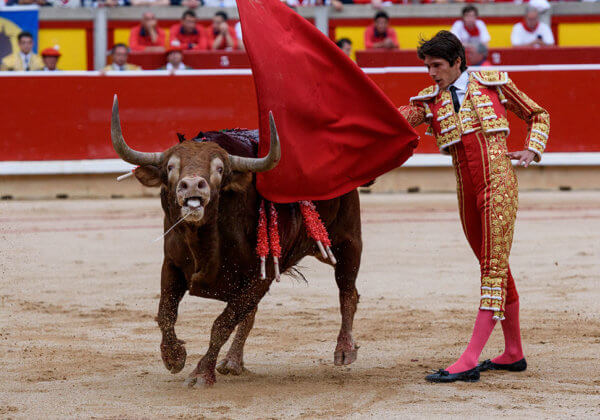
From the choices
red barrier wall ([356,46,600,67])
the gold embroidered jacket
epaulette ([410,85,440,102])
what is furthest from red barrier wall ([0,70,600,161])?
the gold embroidered jacket

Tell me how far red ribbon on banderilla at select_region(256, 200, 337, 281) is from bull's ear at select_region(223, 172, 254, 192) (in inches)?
5.9

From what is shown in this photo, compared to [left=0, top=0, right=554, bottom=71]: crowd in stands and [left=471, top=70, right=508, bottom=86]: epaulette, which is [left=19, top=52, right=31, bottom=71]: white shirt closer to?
[left=0, top=0, right=554, bottom=71]: crowd in stands

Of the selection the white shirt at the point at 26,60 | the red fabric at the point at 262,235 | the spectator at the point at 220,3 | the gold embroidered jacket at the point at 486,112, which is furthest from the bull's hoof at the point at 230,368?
the spectator at the point at 220,3

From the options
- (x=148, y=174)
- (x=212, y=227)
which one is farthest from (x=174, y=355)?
(x=148, y=174)

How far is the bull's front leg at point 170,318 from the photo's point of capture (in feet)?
12.1

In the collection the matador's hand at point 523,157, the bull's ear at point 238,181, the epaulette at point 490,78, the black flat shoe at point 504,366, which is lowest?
the black flat shoe at point 504,366

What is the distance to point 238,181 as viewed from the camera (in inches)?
144

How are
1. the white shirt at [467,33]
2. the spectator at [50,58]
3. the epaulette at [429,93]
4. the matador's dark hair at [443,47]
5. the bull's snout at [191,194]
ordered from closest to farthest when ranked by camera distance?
1. the bull's snout at [191,194]
2. the matador's dark hair at [443,47]
3. the epaulette at [429,93]
4. the spectator at [50,58]
5. the white shirt at [467,33]

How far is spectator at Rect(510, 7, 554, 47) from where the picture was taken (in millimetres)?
10773

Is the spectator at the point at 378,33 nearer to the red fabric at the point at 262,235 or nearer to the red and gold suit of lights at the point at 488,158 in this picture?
the red and gold suit of lights at the point at 488,158

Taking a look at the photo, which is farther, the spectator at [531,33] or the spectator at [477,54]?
the spectator at [531,33]

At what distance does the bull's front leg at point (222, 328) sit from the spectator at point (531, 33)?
7.63 meters

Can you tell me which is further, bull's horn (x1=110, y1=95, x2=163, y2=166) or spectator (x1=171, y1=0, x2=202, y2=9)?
spectator (x1=171, y1=0, x2=202, y2=9)

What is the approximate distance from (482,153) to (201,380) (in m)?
1.21
